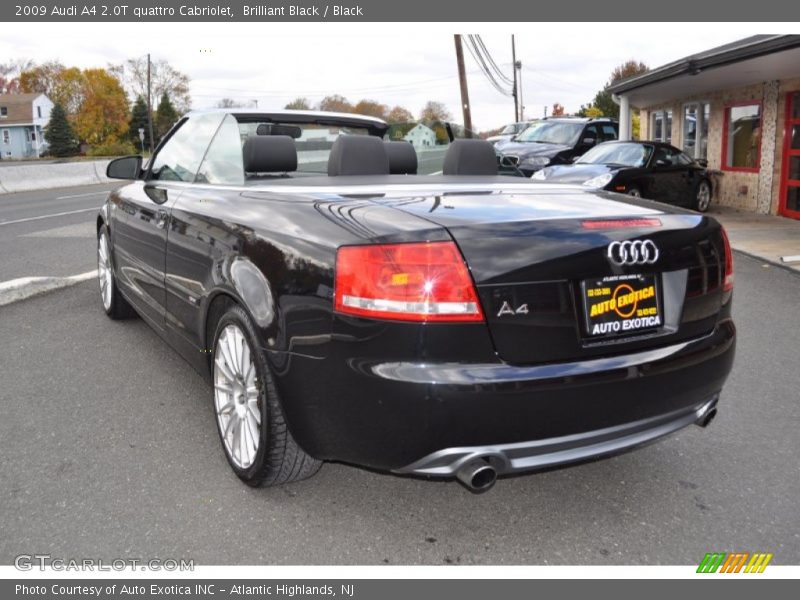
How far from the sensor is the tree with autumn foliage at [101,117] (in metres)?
85.5

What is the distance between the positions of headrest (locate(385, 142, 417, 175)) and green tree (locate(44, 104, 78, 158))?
8172 centimetres

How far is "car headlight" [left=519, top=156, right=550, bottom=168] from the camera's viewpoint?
16.3m

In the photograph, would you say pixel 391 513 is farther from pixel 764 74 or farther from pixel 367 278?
pixel 764 74

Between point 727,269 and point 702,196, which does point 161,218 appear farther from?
point 702,196

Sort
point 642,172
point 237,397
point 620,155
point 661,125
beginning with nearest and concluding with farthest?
point 237,397, point 642,172, point 620,155, point 661,125

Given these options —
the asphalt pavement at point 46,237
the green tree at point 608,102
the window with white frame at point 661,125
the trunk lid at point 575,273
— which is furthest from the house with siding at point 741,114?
the green tree at point 608,102

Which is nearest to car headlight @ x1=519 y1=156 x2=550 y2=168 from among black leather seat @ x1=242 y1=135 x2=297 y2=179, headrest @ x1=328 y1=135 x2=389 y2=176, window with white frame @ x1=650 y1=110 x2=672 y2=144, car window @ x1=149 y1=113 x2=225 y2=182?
window with white frame @ x1=650 y1=110 x2=672 y2=144

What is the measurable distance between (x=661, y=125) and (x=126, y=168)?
1909 centimetres

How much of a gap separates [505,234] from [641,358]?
681 millimetres

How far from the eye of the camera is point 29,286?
684cm

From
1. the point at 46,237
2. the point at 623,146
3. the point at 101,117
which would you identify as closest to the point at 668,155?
the point at 623,146

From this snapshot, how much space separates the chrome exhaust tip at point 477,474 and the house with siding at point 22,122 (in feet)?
327

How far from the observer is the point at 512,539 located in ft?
9.32

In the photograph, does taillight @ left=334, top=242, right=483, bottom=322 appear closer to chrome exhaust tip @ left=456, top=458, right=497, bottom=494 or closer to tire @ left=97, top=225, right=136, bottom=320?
chrome exhaust tip @ left=456, top=458, right=497, bottom=494
